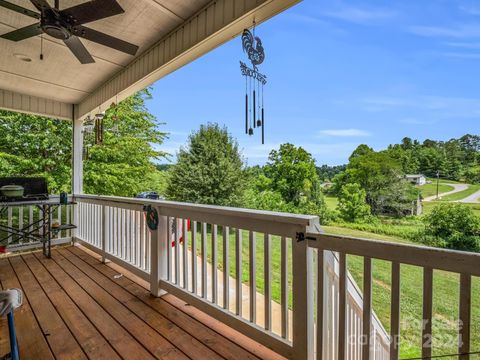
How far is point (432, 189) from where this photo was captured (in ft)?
8.16

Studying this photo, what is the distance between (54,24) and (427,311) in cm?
288

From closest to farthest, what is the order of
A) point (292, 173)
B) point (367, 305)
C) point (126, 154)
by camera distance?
point (367, 305)
point (292, 173)
point (126, 154)

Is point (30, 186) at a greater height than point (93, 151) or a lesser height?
lesser

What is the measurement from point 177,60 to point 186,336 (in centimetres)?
256

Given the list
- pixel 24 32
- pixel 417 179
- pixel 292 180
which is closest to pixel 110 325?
pixel 24 32

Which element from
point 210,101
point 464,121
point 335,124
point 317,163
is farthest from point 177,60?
point 210,101

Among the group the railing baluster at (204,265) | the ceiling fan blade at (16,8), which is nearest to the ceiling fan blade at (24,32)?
the ceiling fan blade at (16,8)

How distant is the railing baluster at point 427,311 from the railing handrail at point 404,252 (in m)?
0.05

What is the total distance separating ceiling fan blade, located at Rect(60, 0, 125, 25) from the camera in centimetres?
188

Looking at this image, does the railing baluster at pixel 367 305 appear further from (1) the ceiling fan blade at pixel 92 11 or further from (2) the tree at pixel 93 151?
(2) the tree at pixel 93 151

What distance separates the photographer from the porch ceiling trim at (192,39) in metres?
2.03

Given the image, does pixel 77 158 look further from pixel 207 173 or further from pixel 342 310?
pixel 207 173

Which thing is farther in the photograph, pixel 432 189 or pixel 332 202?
pixel 332 202

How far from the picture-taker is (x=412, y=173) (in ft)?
10.1
